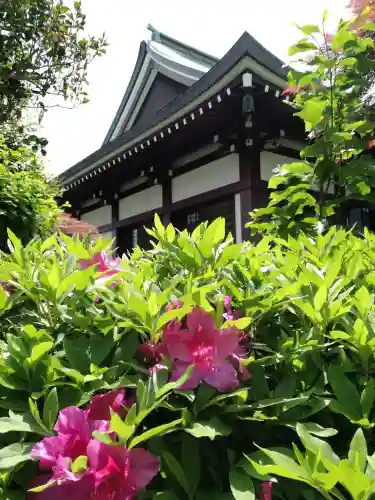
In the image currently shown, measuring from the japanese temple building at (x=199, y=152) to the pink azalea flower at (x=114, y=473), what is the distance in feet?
16.4

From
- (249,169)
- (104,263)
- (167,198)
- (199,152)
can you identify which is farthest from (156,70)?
(104,263)

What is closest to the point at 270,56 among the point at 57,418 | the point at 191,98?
the point at 191,98

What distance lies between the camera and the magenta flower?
70 cm

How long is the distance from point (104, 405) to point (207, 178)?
6.81 meters

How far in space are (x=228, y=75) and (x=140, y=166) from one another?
11.0 feet

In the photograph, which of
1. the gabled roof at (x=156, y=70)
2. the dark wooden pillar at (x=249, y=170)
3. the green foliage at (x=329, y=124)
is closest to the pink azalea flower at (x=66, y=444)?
the green foliage at (x=329, y=124)

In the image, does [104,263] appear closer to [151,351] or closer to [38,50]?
[151,351]

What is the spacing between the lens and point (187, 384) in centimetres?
69

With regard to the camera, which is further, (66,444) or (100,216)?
(100,216)

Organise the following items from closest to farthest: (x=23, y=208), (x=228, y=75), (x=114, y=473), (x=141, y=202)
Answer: (x=114, y=473), (x=23, y=208), (x=228, y=75), (x=141, y=202)

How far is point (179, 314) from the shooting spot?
73 centimetres

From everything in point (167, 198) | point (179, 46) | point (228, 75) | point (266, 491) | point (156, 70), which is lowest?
point (266, 491)

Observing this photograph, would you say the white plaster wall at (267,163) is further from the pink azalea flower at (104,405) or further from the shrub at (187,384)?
the pink azalea flower at (104,405)

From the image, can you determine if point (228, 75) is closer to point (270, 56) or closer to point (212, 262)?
point (270, 56)
